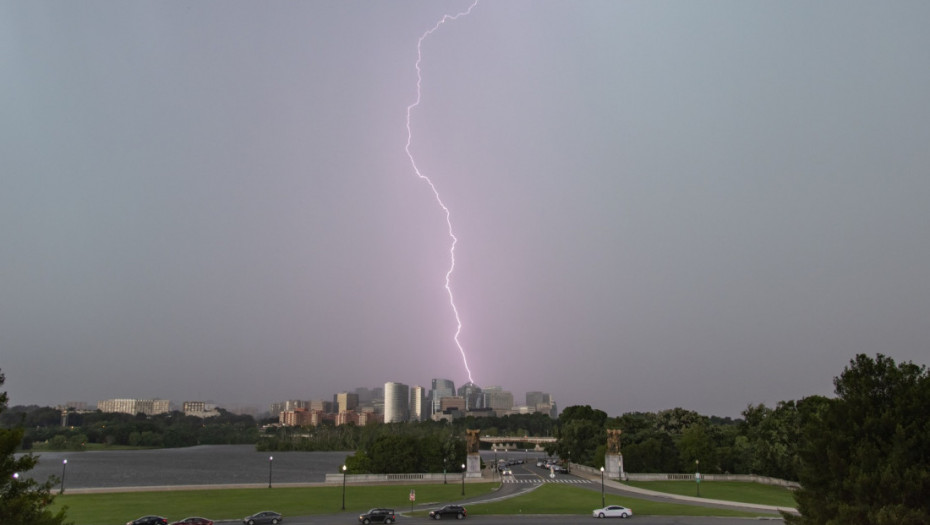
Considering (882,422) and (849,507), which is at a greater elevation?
(882,422)

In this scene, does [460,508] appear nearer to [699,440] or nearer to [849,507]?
[849,507]

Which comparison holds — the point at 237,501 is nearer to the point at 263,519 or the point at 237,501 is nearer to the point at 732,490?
the point at 263,519

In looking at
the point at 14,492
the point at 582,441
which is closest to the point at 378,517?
the point at 14,492

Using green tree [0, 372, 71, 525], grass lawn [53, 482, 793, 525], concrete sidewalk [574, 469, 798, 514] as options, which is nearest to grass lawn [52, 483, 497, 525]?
grass lawn [53, 482, 793, 525]

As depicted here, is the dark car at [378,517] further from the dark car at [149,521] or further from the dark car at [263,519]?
the dark car at [149,521]

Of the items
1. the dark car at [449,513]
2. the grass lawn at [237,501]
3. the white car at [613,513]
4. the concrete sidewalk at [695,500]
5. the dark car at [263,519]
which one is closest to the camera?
the dark car at [263,519]

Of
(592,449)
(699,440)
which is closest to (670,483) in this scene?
(699,440)

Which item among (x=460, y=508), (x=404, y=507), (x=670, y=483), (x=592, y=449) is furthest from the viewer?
(x=592, y=449)

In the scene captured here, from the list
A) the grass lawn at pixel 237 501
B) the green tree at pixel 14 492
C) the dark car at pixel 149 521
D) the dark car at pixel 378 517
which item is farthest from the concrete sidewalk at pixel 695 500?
the green tree at pixel 14 492
